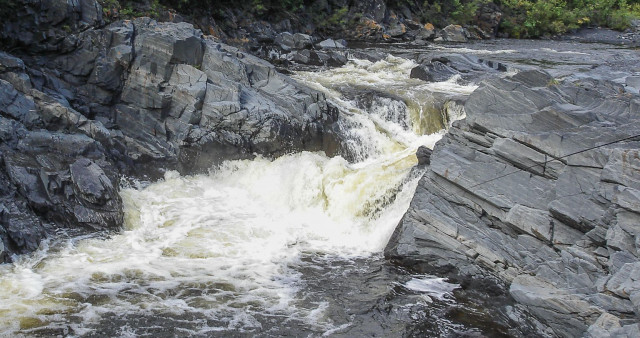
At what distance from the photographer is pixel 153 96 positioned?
17328 mm

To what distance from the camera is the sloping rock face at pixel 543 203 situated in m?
10.2

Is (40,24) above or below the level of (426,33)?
below

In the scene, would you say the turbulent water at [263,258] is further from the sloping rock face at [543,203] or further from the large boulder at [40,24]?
the large boulder at [40,24]

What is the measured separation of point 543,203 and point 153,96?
1067 cm

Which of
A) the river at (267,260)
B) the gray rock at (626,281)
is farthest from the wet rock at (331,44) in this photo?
the gray rock at (626,281)

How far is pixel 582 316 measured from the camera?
1016cm

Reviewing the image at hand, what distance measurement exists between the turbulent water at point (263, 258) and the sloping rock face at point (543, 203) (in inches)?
46.5

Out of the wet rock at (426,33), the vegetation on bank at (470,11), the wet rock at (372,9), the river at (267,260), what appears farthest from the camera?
the wet rock at (372,9)

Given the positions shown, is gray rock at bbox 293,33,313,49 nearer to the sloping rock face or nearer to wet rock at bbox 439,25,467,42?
wet rock at bbox 439,25,467,42

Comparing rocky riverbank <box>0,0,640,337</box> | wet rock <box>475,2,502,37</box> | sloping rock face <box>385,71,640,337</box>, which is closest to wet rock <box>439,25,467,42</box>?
wet rock <box>475,2,502,37</box>

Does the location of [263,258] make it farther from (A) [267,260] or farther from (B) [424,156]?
(B) [424,156]

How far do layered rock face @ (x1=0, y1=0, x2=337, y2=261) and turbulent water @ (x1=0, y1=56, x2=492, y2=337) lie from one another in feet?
2.23

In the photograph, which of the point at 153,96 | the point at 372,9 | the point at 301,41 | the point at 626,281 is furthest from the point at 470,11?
the point at 626,281

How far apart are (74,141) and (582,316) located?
11682 millimetres
